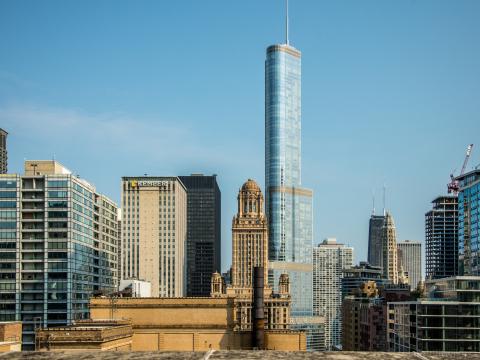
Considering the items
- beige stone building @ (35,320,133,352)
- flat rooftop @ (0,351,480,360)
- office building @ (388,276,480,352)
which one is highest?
flat rooftop @ (0,351,480,360)

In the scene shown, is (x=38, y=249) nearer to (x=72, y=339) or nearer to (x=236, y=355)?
(x=72, y=339)

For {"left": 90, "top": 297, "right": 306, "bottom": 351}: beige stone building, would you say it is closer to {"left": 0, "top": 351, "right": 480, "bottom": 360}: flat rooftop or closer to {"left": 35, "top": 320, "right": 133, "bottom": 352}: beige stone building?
{"left": 35, "top": 320, "right": 133, "bottom": 352}: beige stone building

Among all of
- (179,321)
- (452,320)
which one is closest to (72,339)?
(179,321)

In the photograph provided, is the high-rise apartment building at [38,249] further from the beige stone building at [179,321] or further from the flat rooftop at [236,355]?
the flat rooftop at [236,355]

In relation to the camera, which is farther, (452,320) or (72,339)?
(452,320)

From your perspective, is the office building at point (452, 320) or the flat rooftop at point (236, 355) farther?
the office building at point (452, 320)

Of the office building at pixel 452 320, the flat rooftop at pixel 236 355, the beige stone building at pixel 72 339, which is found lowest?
the office building at pixel 452 320

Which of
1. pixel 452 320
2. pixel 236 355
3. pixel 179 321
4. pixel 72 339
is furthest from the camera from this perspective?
pixel 452 320

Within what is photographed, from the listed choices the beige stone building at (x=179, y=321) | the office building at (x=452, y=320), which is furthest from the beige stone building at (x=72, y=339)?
the office building at (x=452, y=320)

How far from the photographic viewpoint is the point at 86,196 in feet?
517

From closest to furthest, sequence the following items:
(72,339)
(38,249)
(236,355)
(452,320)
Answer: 1. (236,355)
2. (72,339)
3. (452,320)
4. (38,249)

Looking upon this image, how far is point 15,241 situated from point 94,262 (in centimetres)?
2463

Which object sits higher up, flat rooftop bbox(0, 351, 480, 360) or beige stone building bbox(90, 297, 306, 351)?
flat rooftop bbox(0, 351, 480, 360)

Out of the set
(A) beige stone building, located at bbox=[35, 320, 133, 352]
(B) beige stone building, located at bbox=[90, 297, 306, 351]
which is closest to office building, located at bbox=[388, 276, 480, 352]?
(B) beige stone building, located at bbox=[90, 297, 306, 351]
